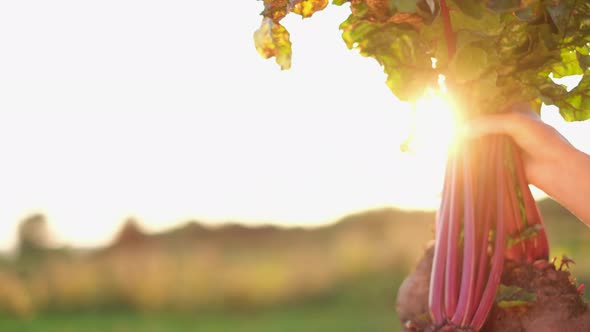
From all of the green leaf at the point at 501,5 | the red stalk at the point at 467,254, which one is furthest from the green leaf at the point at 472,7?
the red stalk at the point at 467,254

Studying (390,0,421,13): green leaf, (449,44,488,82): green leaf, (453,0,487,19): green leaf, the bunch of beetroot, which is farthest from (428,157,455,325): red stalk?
(390,0,421,13): green leaf

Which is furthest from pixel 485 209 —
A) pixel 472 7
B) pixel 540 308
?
pixel 472 7

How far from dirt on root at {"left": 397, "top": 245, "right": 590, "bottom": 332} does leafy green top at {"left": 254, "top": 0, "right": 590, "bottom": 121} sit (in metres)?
0.49

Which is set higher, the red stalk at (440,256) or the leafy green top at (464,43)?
the leafy green top at (464,43)

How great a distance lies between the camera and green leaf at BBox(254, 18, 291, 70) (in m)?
2.18

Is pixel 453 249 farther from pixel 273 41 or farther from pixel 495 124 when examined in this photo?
pixel 273 41

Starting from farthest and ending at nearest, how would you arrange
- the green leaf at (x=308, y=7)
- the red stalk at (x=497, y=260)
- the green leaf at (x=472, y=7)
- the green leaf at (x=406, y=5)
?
the green leaf at (x=308, y=7) → the red stalk at (x=497, y=260) → the green leaf at (x=472, y=7) → the green leaf at (x=406, y=5)

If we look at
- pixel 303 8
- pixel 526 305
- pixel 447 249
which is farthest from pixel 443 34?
pixel 526 305

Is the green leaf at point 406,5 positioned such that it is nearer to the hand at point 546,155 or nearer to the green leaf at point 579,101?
the hand at point 546,155

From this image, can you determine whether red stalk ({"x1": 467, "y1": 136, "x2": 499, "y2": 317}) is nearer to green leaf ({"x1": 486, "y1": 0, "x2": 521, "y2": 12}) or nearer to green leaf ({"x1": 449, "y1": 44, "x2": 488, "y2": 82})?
green leaf ({"x1": 449, "y1": 44, "x2": 488, "y2": 82})

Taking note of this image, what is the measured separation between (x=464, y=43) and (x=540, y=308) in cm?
77

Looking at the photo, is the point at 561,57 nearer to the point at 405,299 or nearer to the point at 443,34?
the point at 443,34

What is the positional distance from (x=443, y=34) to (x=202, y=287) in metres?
7.32

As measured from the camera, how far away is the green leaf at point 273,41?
2.18 meters
